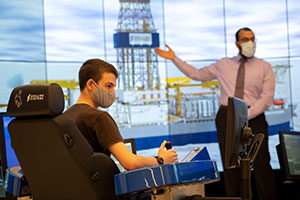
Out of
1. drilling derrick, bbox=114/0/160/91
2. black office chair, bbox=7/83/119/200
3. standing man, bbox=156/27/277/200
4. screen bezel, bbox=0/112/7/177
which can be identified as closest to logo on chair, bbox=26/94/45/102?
black office chair, bbox=7/83/119/200

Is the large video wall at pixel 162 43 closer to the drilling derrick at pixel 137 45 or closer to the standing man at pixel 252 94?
the drilling derrick at pixel 137 45

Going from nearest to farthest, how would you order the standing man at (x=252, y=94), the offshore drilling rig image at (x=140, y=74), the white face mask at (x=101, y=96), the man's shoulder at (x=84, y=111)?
the man's shoulder at (x=84, y=111) < the white face mask at (x=101, y=96) < the standing man at (x=252, y=94) < the offshore drilling rig image at (x=140, y=74)

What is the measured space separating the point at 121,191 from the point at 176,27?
377 centimetres

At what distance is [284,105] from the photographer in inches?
221

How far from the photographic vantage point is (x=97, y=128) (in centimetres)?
210

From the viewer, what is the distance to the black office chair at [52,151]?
5.94ft

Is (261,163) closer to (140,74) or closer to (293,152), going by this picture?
(293,152)

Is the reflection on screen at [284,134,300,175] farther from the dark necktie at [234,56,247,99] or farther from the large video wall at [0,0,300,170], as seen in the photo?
the large video wall at [0,0,300,170]

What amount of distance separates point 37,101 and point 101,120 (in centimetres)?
39

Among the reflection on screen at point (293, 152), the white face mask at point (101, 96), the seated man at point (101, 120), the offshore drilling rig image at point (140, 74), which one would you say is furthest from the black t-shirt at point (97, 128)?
the offshore drilling rig image at point (140, 74)

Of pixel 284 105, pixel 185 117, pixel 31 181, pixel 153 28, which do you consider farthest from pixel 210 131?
pixel 31 181

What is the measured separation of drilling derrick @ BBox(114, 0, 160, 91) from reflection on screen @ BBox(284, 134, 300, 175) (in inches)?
62.8

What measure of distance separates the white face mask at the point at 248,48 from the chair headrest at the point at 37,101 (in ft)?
9.73

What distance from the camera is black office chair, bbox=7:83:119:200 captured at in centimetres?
181
